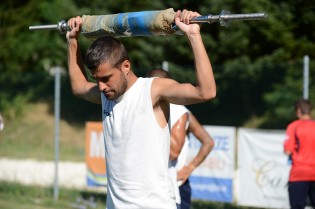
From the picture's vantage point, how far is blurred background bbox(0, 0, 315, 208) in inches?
785

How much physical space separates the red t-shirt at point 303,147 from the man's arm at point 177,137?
265cm

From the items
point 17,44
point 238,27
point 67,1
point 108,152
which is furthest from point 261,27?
point 108,152

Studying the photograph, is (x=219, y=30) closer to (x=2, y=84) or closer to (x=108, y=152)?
(x=2, y=84)

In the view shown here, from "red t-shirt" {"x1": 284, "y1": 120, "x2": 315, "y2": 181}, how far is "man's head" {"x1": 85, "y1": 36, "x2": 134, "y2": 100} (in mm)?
5029

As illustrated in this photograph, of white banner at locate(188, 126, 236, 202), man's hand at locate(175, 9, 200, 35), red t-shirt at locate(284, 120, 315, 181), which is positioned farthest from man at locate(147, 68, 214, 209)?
white banner at locate(188, 126, 236, 202)

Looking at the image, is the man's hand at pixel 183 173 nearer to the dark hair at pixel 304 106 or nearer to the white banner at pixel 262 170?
the dark hair at pixel 304 106

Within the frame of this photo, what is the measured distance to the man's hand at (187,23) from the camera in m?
4.39

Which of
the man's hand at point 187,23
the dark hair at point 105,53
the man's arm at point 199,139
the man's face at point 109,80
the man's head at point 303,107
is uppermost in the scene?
→ the man's hand at point 187,23

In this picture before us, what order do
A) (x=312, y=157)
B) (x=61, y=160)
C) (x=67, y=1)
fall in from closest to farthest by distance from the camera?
1. (x=312, y=157)
2. (x=61, y=160)
3. (x=67, y=1)

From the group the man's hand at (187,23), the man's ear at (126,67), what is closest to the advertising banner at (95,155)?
the man's ear at (126,67)

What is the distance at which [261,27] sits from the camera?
23.5 m

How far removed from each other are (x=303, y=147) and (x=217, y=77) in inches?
357

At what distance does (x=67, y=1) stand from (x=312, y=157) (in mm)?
19134

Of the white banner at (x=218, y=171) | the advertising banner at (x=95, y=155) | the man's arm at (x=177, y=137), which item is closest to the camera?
the man's arm at (x=177, y=137)
